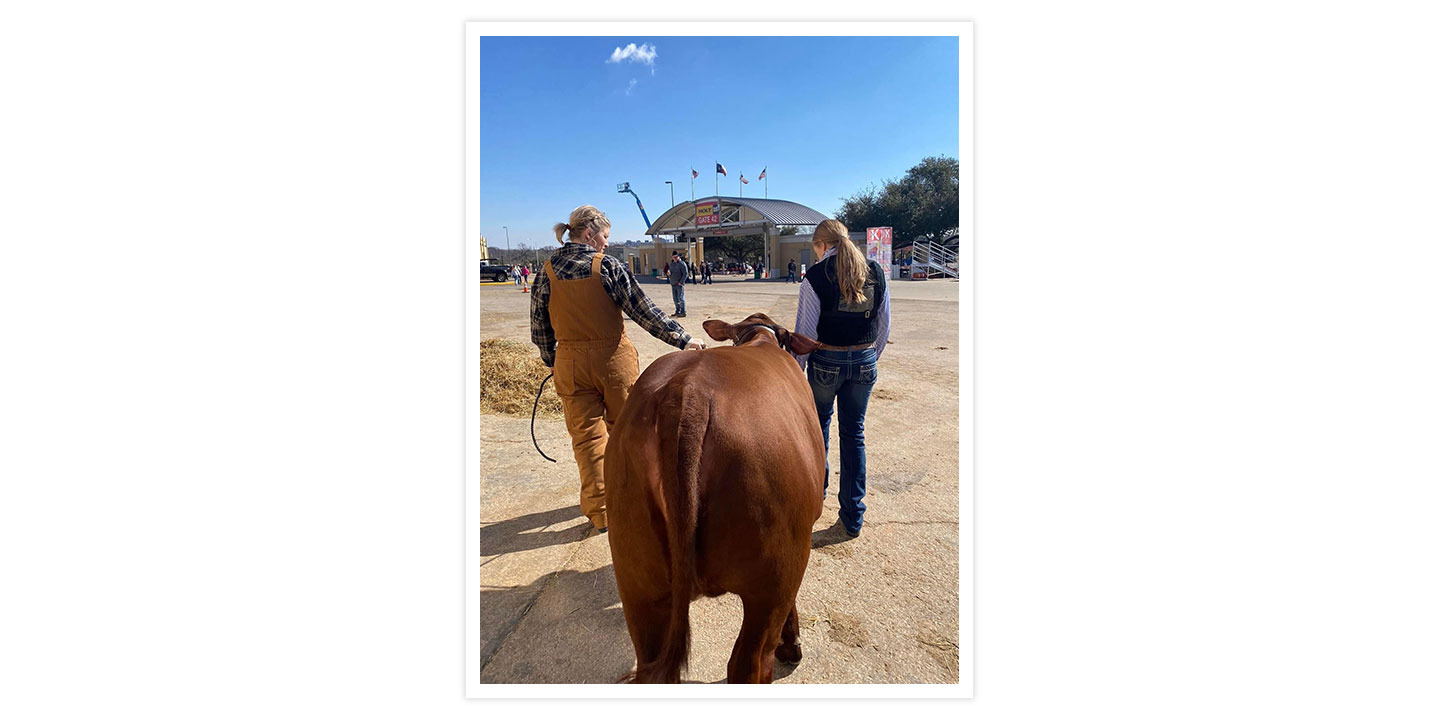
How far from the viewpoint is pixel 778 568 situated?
158 cm

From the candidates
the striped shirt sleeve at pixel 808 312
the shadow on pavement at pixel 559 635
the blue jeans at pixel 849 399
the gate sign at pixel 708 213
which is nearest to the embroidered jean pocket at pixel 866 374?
the blue jeans at pixel 849 399

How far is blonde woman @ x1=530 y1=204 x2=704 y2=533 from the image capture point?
110 inches

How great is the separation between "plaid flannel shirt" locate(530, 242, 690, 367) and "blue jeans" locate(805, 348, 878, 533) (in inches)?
29.7

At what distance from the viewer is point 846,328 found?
2.88 metres

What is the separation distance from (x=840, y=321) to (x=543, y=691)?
6.92 feet

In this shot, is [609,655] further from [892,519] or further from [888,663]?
[892,519]

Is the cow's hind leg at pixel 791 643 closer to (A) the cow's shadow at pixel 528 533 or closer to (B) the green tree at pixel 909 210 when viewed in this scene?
(A) the cow's shadow at pixel 528 533

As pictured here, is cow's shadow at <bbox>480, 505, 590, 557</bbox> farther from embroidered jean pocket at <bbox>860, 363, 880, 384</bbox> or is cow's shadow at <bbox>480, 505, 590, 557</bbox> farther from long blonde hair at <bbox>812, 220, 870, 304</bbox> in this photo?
long blonde hair at <bbox>812, 220, 870, 304</bbox>

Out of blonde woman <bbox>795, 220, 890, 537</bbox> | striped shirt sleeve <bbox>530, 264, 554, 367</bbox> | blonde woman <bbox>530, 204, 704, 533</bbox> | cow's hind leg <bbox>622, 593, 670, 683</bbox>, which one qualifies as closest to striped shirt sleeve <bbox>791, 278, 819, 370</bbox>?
blonde woman <bbox>795, 220, 890, 537</bbox>

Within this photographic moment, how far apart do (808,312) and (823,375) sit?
0.35m

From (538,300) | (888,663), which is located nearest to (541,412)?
(538,300)

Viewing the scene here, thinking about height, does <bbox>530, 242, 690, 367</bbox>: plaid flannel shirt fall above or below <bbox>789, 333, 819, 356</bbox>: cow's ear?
above

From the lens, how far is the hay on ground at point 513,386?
538cm
